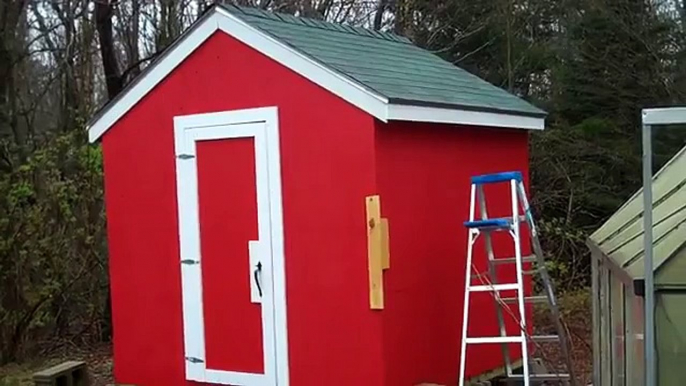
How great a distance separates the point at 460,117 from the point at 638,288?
3137 mm

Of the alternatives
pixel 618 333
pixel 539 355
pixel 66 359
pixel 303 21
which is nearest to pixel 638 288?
pixel 618 333

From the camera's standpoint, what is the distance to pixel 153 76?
279 inches

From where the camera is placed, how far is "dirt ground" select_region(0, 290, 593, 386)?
8.28 m

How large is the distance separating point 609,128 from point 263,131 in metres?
8.86

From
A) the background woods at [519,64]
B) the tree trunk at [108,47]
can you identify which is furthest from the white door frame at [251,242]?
the tree trunk at [108,47]

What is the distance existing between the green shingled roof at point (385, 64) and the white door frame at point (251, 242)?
0.67m

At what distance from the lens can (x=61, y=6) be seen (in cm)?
1410

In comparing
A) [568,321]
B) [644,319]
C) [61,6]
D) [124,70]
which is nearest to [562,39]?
[568,321]

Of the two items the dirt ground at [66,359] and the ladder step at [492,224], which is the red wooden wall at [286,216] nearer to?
the ladder step at [492,224]

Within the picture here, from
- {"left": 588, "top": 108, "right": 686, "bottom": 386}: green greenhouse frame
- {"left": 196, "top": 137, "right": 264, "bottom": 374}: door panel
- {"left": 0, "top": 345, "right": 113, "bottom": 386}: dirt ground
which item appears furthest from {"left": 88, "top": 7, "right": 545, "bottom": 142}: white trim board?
{"left": 0, "top": 345, "right": 113, "bottom": 386}: dirt ground

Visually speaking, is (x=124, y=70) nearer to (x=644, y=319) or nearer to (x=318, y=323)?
(x=318, y=323)

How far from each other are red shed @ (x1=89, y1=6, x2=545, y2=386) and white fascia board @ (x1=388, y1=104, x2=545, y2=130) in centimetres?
2

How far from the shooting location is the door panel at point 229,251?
654cm

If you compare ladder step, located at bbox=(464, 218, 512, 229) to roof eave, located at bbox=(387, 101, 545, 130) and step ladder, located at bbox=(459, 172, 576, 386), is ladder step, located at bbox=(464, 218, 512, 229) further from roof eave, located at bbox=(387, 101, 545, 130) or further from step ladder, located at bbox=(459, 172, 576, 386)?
roof eave, located at bbox=(387, 101, 545, 130)
